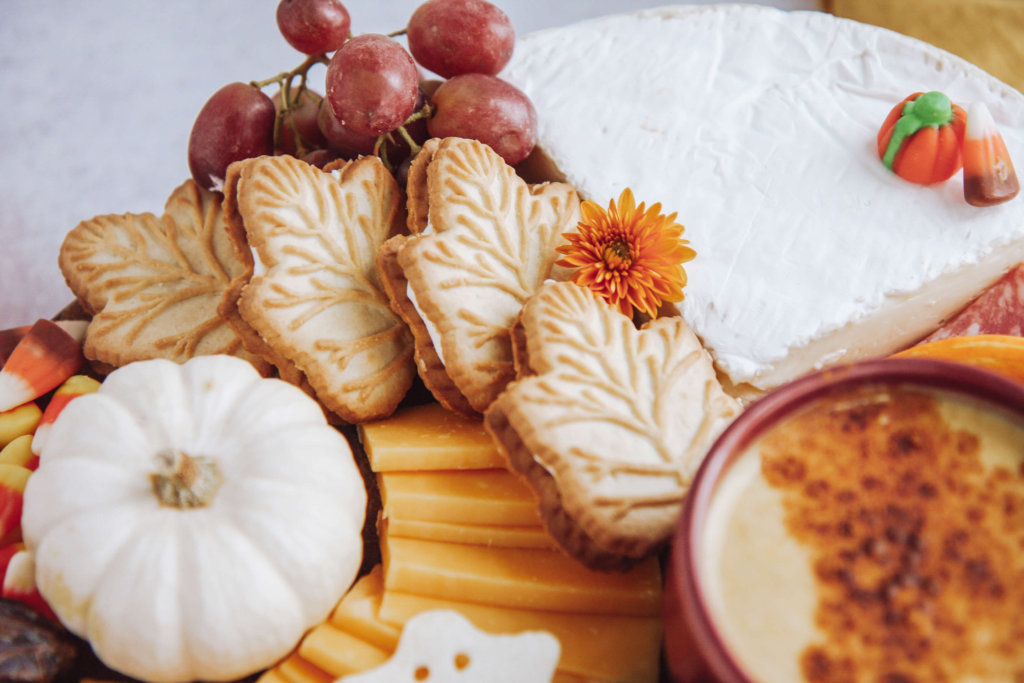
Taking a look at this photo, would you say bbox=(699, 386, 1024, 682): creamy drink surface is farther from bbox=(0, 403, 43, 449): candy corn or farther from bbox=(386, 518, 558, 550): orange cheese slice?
bbox=(0, 403, 43, 449): candy corn

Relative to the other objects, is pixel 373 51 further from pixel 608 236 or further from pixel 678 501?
pixel 678 501

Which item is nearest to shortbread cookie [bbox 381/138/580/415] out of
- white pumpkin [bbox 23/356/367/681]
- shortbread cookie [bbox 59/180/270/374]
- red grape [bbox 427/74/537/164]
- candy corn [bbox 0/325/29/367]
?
red grape [bbox 427/74/537/164]

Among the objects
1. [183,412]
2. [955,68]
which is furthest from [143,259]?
[955,68]

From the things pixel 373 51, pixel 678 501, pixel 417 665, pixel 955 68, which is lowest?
pixel 417 665

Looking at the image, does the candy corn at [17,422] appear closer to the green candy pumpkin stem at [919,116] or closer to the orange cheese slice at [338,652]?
the orange cheese slice at [338,652]

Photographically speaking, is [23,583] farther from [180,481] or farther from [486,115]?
[486,115]

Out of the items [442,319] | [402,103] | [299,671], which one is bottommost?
[299,671]

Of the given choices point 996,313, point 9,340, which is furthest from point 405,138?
point 996,313
